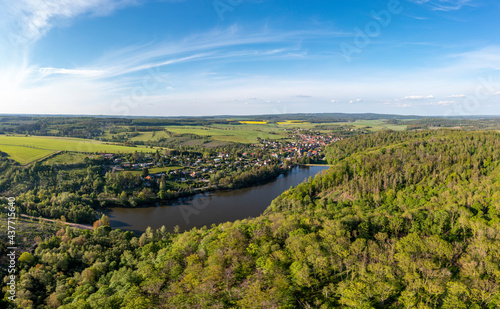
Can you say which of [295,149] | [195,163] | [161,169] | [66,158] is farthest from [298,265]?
[295,149]

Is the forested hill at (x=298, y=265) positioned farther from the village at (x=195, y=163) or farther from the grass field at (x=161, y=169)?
the grass field at (x=161, y=169)

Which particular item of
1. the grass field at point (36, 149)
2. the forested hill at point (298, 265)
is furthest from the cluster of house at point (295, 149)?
the forested hill at point (298, 265)

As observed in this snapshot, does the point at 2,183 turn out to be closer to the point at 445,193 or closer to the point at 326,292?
the point at 326,292

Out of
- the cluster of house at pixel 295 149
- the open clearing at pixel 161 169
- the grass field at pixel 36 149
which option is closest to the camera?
the grass field at pixel 36 149

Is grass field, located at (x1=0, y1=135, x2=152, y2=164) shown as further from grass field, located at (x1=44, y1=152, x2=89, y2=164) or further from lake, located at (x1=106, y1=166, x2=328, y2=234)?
lake, located at (x1=106, y1=166, x2=328, y2=234)

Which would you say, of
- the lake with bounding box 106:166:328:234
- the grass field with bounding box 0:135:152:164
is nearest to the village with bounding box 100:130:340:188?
the lake with bounding box 106:166:328:234

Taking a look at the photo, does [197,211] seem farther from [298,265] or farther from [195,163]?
[195,163]
